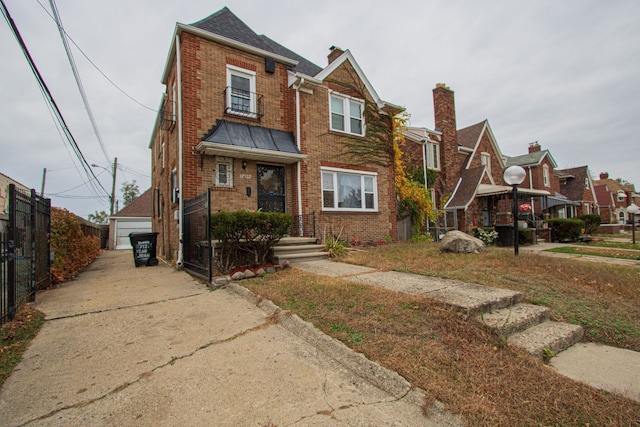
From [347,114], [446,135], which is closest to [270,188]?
[347,114]

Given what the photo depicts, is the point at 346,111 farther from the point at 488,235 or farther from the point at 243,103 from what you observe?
the point at 488,235

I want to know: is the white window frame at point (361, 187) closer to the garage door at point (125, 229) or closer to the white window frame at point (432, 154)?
the white window frame at point (432, 154)

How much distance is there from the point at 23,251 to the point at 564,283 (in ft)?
30.2

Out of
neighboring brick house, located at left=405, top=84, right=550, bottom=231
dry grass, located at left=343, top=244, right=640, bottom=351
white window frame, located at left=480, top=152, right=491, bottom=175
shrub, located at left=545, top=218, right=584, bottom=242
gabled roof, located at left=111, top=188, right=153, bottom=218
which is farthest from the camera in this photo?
gabled roof, located at left=111, top=188, right=153, bottom=218

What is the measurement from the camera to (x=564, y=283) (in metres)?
5.12

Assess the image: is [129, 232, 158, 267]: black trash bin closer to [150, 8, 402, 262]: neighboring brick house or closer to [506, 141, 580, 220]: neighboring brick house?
[150, 8, 402, 262]: neighboring brick house

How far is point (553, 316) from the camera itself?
12.4 ft

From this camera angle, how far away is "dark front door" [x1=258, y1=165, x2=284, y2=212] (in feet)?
33.2

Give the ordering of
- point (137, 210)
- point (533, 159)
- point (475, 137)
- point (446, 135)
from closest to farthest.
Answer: point (446, 135), point (475, 137), point (137, 210), point (533, 159)

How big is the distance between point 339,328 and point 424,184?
49.6 feet

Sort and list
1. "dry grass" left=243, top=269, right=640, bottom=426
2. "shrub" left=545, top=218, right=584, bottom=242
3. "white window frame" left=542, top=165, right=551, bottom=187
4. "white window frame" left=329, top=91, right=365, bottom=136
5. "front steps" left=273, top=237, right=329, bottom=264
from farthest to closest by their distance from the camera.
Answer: "white window frame" left=542, top=165, right=551, bottom=187 → "shrub" left=545, top=218, right=584, bottom=242 → "white window frame" left=329, top=91, right=365, bottom=136 → "front steps" left=273, top=237, right=329, bottom=264 → "dry grass" left=243, top=269, right=640, bottom=426

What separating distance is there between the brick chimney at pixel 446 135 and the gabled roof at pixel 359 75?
22.6 feet

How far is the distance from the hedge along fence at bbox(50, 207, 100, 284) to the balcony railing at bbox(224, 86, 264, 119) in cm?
534

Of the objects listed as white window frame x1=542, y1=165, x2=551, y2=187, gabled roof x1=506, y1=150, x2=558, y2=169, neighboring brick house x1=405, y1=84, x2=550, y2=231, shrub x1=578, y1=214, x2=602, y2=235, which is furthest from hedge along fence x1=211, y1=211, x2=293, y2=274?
white window frame x1=542, y1=165, x2=551, y2=187
